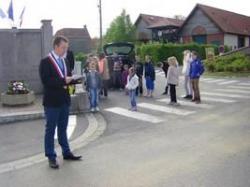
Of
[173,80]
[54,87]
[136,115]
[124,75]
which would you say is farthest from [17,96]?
[54,87]

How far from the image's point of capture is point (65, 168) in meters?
7.46

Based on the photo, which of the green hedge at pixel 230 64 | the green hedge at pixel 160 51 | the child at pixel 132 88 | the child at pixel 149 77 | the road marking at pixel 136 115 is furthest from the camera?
the green hedge at pixel 160 51

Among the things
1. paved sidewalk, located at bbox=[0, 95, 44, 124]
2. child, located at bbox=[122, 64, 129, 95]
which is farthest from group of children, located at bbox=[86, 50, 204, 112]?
paved sidewalk, located at bbox=[0, 95, 44, 124]

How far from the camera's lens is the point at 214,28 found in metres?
60.2

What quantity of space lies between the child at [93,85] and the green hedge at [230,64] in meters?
15.1

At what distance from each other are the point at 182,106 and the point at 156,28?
54167 mm

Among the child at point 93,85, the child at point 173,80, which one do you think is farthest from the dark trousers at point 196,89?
the child at point 93,85

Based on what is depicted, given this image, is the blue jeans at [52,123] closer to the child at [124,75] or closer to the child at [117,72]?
the child at [124,75]

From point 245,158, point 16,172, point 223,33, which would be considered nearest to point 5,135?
point 16,172

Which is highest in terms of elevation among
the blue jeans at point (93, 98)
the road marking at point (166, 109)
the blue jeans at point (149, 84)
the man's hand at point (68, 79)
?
the man's hand at point (68, 79)

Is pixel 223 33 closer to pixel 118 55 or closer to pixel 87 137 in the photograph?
pixel 118 55

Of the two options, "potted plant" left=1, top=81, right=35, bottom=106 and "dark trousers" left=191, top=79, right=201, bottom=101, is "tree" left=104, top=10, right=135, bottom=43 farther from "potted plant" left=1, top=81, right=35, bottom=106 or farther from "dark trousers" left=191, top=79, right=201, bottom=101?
"potted plant" left=1, top=81, right=35, bottom=106

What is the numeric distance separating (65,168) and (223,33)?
53.5 m

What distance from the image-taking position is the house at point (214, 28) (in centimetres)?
5969
